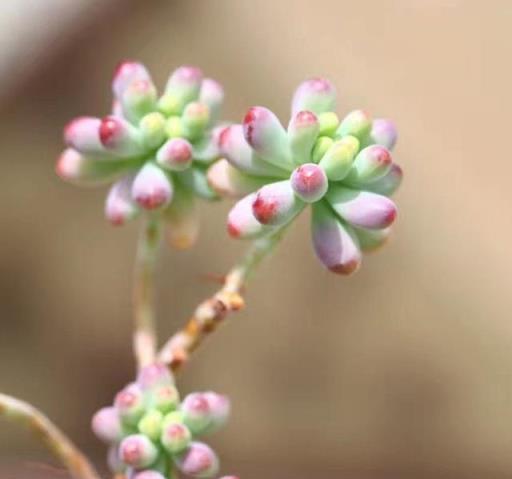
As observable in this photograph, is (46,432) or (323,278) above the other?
(323,278)

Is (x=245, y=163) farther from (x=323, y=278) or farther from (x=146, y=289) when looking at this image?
(x=323, y=278)

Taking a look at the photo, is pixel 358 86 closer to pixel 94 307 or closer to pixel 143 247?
pixel 94 307

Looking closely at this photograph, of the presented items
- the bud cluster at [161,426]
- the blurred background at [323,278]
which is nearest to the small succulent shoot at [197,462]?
the bud cluster at [161,426]

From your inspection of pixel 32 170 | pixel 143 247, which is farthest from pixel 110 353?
pixel 143 247

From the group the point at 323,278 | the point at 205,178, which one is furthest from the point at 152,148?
the point at 323,278

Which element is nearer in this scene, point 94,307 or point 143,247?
point 143,247

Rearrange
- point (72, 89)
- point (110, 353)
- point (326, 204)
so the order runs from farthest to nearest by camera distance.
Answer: point (72, 89) < point (110, 353) < point (326, 204)

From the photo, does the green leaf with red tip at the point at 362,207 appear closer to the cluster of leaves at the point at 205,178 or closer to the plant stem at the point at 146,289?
the cluster of leaves at the point at 205,178
